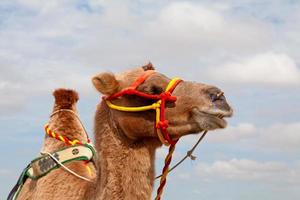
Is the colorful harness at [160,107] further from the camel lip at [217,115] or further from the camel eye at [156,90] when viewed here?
the camel lip at [217,115]

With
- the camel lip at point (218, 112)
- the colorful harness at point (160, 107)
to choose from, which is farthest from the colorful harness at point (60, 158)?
the camel lip at point (218, 112)

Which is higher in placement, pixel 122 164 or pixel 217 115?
pixel 217 115

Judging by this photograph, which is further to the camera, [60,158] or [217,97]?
[60,158]

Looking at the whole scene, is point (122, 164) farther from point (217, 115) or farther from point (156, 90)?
point (217, 115)

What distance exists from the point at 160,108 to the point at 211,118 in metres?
0.60

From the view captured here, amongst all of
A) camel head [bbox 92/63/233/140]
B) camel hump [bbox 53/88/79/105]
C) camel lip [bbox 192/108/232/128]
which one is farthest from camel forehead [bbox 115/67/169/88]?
camel hump [bbox 53/88/79/105]

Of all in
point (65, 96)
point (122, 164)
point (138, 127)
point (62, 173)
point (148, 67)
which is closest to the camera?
point (122, 164)

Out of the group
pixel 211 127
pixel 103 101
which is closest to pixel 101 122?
pixel 103 101

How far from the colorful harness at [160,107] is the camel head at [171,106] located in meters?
0.04

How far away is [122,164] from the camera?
6.80 meters

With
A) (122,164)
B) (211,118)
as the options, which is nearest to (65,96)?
(122,164)

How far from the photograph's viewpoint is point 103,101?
733 centimetres

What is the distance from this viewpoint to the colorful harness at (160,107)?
22.3 feet

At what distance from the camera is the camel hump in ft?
28.1
